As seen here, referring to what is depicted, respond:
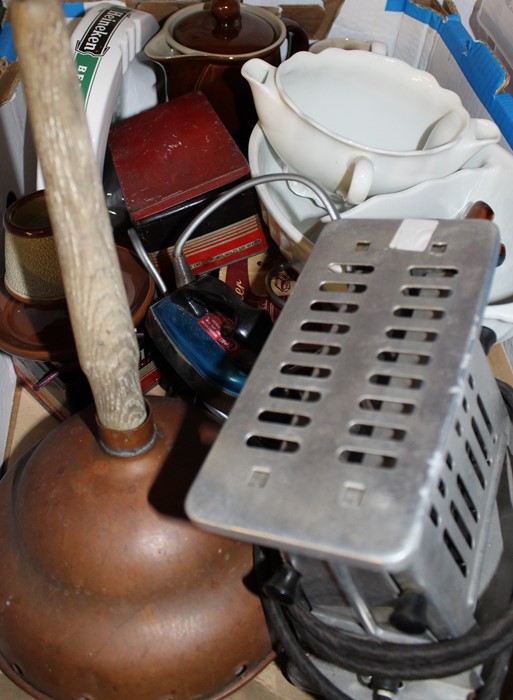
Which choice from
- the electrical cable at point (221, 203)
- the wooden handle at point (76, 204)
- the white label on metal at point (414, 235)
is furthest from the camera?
the electrical cable at point (221, 203)

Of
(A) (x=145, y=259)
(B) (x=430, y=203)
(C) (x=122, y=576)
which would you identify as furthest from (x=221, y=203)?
(C) (x=122, y=576)

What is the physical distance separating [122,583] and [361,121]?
0.54m

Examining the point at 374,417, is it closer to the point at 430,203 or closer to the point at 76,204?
the point at 76,204

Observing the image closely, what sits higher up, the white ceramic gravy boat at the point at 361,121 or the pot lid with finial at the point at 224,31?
the pot lid with finial at the point at 224,31

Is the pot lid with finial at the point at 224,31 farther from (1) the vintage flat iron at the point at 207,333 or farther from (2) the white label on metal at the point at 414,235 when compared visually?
(2) the white label on metal at the point at 414,235

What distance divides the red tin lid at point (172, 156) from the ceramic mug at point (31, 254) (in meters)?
0.10

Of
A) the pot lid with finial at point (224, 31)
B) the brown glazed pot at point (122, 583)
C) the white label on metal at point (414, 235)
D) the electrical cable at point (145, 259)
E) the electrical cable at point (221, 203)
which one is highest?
the pot lid with finial at point (224, 31)

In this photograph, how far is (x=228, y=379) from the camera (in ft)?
2.11

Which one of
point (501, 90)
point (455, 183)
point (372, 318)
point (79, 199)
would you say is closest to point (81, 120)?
point (79, 199)

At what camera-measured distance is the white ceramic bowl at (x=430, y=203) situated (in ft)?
2.13

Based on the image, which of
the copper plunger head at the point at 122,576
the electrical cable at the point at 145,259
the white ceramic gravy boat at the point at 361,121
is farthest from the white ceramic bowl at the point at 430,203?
the copper plunger head at the point at 122,576

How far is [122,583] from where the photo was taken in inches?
19.5

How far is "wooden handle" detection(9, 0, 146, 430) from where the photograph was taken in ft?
1.01

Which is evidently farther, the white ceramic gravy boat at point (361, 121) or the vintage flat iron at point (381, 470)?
the white ceramic gravy boat at point (361, 121)
